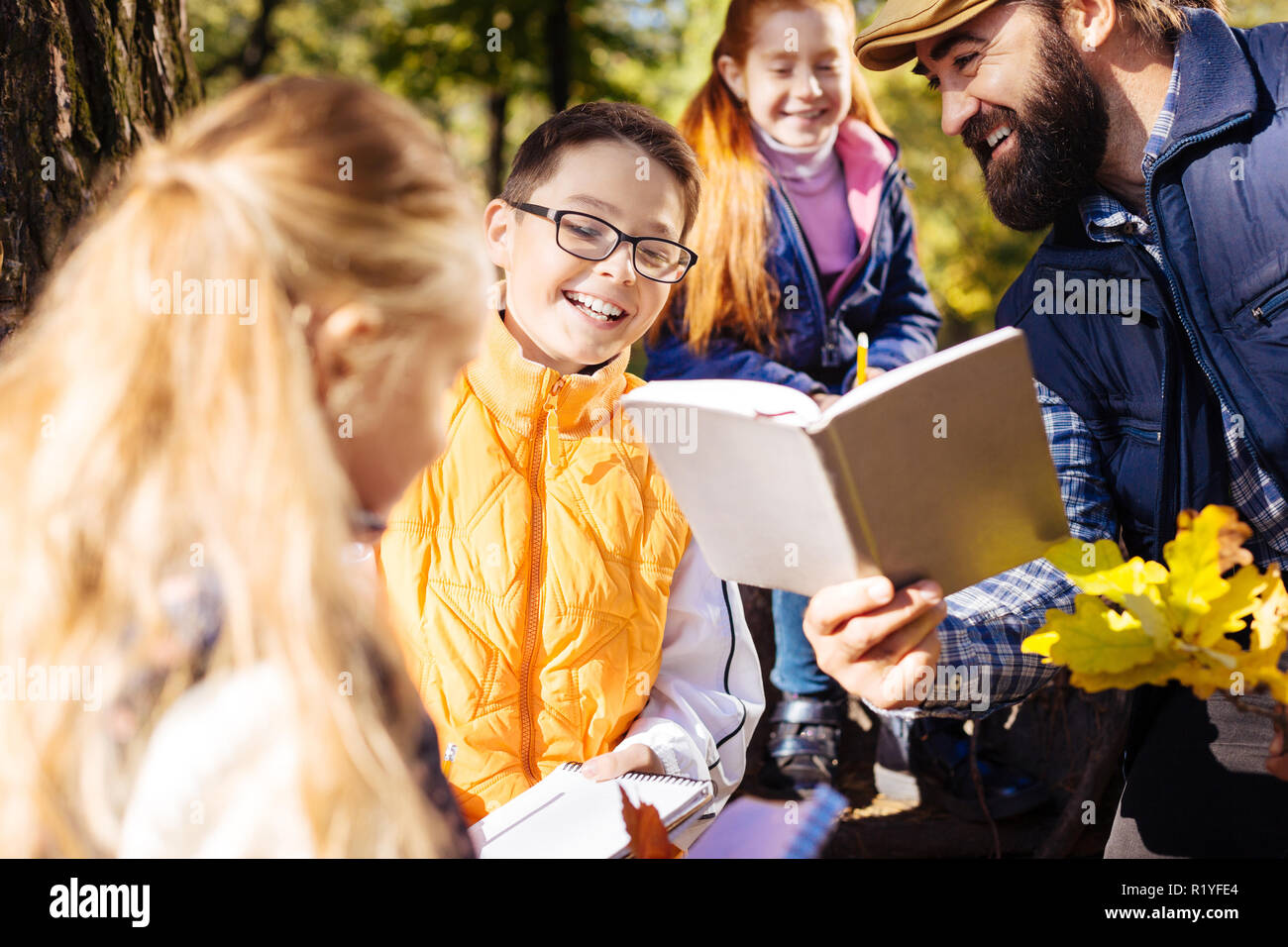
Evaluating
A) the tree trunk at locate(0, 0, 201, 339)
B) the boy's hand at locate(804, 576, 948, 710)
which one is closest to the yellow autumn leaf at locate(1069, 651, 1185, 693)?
the boy's hand at locate(804, 576, 948, 710)

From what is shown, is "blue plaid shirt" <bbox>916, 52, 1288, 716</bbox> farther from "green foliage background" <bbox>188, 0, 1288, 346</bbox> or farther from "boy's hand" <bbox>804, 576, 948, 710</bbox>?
"green foliage background" <bbox>188, 0, 1288, 346</bbox>

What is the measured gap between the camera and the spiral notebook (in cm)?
155

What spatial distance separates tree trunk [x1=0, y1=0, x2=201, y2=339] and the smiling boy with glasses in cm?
77

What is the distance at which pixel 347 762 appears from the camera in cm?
110

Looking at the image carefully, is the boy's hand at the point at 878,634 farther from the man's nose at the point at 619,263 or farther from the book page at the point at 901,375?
the man's nose at the point at 619,263

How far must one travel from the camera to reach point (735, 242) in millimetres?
2744

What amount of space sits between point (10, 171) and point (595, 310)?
1.09 m

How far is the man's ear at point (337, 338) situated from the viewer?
1.21m

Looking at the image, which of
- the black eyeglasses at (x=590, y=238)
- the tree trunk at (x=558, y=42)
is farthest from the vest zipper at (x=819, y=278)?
Answer: the tree trunk at (x=558, y=42)

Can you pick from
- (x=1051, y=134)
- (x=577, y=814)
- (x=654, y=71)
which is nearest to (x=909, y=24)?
(x=1051, y=134)
